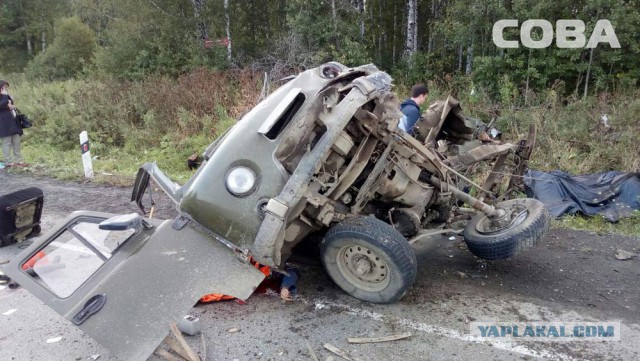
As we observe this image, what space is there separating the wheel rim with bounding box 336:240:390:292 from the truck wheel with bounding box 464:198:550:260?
3.05 feet

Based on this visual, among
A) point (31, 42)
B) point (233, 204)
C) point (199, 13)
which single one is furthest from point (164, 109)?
point (31, 42)

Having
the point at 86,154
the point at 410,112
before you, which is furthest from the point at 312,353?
the point at 86,154

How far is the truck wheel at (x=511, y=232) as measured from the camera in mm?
3615

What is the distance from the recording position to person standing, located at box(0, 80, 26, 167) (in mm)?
9141

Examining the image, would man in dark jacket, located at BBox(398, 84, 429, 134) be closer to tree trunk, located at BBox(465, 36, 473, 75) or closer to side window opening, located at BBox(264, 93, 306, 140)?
side window opening, located at BBox(264, 93, 306, 140)

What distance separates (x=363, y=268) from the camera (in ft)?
11.5

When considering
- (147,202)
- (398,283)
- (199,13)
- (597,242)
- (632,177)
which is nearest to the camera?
(398,283)

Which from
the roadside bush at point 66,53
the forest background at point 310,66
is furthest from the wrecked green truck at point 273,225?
the roadside bush at point 66,53

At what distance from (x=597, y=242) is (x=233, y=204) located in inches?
150

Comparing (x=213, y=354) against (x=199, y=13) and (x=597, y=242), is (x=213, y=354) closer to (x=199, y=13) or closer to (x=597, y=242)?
(x=597, y=242)

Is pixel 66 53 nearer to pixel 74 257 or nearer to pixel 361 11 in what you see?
pixel 361 11

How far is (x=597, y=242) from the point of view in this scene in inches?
188

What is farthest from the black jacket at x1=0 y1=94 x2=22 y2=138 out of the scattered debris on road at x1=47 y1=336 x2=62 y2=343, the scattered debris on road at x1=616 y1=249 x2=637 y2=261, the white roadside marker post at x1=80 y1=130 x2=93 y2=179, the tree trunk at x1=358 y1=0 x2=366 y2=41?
the scattered debris on road at x1=616 y1=249 x2=637 y2=261

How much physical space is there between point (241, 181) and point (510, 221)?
2.35 m
